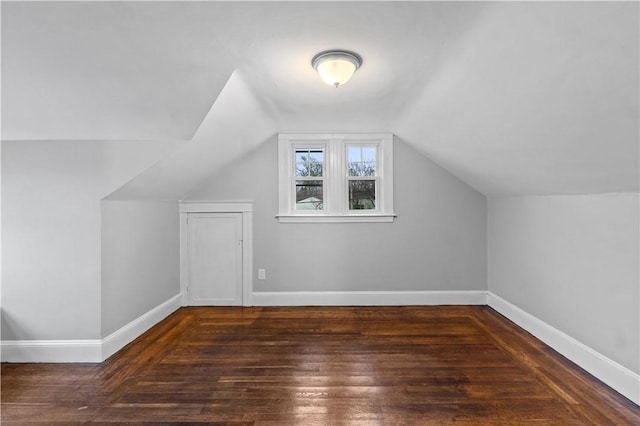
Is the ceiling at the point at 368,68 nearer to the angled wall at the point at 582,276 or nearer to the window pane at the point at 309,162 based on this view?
the angled wall at the point at 582,276

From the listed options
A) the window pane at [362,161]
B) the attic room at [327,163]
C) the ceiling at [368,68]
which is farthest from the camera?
the window pane at [362,161]

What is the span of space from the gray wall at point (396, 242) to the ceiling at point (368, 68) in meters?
1.23

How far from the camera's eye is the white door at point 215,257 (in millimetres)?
3750

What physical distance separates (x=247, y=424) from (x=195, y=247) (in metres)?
2.42

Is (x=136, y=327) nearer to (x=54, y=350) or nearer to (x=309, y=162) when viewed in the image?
(x=54, y=350)

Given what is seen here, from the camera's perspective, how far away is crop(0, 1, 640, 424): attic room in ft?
4.87

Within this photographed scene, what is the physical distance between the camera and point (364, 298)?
374 cm

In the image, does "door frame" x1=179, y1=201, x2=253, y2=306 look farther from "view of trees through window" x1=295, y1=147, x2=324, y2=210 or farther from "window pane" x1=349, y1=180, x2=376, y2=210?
"window pane" x1=349, y1=180, x2=376, y2=210

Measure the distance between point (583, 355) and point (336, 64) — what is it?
2.68 m

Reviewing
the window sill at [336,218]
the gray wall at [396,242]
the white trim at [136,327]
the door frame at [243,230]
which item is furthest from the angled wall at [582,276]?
the white trim at [136,327]

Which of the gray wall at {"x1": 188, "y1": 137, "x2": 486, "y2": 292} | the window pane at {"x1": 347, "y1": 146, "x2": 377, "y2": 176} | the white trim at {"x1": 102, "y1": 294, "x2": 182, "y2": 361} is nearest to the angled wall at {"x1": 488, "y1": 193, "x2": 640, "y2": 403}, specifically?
the gray wall at {"x1": 188, "y1": 137, "x2": 486, "y2": 292}

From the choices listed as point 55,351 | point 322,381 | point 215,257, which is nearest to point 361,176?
point 215,257

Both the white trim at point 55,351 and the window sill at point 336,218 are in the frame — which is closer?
the white trim at point 55,351

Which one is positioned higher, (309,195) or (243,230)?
(309,195)
